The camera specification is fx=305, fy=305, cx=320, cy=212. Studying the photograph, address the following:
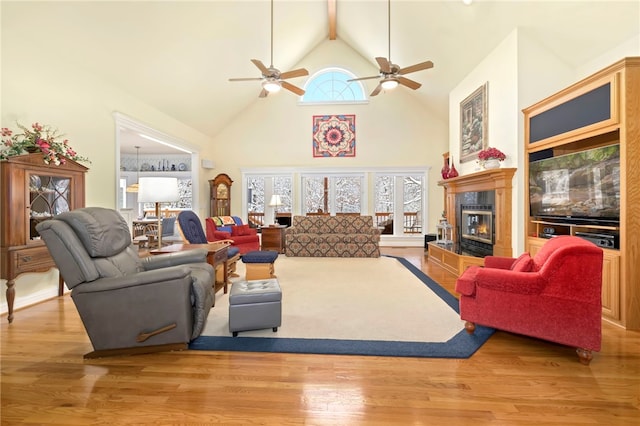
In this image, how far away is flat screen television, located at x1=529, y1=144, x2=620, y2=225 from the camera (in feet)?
9.82

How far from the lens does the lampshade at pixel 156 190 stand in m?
3.53

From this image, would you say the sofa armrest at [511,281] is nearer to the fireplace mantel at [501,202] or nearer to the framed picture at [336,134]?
the fireplace mantel at [501,202]

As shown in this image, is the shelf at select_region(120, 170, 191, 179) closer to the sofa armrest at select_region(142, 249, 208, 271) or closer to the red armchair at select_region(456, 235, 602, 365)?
the sofa armrest at select_region(142, 249, 208, 271)

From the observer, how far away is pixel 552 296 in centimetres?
228

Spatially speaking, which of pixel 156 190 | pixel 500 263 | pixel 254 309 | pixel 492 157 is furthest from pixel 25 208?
pixel 492 157

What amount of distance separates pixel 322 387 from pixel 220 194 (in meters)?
7.57

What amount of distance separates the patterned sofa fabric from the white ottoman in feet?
13.1

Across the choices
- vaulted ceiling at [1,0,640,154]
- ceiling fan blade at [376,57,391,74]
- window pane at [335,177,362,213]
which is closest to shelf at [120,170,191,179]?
vaulted ceiling at [1,0,640,154]

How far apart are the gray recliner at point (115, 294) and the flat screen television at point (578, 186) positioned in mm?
3935

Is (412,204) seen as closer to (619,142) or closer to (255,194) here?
Answer: (255,194)

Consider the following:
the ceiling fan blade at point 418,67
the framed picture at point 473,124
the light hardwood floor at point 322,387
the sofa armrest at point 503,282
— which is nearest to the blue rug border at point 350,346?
the light hardwood floor at point 322,387

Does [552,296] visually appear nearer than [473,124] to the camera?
Yes

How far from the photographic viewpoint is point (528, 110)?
407 centimetres

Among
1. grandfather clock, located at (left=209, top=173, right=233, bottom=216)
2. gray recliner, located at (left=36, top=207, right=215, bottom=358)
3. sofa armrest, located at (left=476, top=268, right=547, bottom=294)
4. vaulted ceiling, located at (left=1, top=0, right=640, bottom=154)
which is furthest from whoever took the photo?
grandfather clock, located at (left=209, top=173, right=233, bottom=216)
